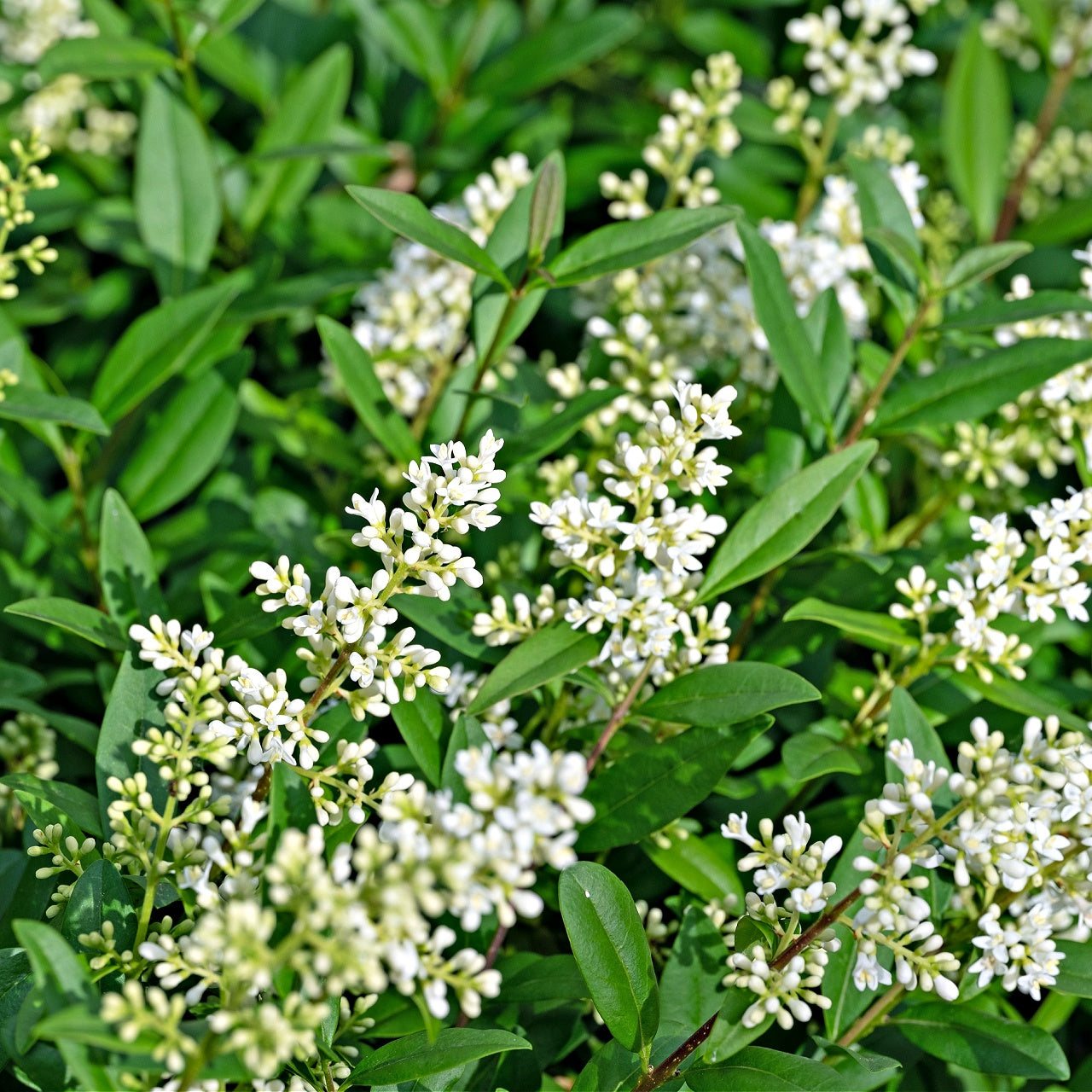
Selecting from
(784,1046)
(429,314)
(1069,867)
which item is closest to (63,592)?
(429,314)

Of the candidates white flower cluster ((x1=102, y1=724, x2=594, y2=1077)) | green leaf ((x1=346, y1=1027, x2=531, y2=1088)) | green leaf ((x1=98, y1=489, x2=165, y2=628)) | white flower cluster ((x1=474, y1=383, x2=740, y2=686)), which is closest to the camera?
white flower cluster ((x1=102, y1=724, x2=594, y2=1077))

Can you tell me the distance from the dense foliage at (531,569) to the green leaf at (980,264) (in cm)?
1

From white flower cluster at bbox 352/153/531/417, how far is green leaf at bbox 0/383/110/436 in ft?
2.78

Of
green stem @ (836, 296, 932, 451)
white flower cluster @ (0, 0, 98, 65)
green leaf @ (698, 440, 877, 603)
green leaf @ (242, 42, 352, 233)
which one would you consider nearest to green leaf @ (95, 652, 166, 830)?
green leaf @ (698, 440, 877, 603)

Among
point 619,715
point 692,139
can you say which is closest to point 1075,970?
point 619,715

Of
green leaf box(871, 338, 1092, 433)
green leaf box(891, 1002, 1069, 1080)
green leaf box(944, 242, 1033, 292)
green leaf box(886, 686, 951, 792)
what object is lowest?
green leaf box(891, 1002, 1069, 1080)

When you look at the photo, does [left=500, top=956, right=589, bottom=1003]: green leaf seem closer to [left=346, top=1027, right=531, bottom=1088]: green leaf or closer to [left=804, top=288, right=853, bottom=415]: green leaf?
[left=346, top=1027, right=531, bottom=1088]: green leaf

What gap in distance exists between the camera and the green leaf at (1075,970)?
225 centimetres

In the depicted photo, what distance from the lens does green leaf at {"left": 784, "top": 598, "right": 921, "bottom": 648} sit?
8.18ft

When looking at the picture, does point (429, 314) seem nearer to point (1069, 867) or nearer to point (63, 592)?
point (63, 592)

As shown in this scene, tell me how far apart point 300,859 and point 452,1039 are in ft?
1.85

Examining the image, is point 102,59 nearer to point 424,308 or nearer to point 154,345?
point 154,345

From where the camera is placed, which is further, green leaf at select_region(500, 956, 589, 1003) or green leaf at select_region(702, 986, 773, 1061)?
green leaf at select_region(500, 956, 589, 1003)

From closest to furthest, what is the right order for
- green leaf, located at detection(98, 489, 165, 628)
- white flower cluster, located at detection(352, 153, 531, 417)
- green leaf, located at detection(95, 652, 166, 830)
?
1. green leaf, located at detection(95, 652, 166, 830)
2. green leaf, located at detection(98, 489, 165, 628)
3. white flower cluster, located at detection(352, 153, 531, 417)
